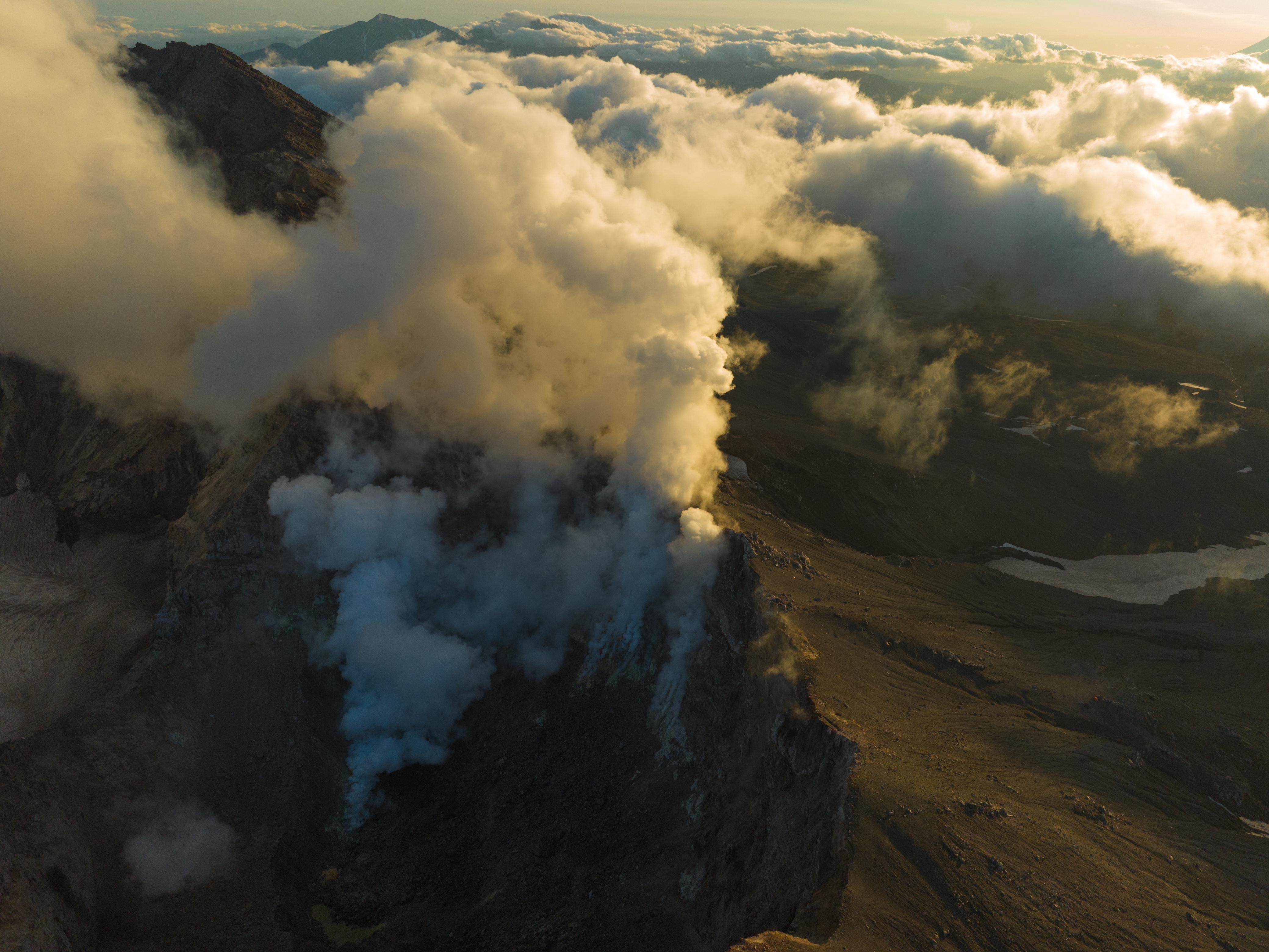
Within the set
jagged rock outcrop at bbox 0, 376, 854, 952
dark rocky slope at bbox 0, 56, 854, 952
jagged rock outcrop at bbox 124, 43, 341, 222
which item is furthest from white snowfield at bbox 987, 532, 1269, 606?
jagged rock outcrop at bbox 124, 43, 341, 222

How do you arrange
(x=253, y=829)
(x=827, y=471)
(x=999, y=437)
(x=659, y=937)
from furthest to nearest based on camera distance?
1. (x=999, y=437)
2. (x=827, y=471)
3. (x=253, y=829)
4. (x=659, y=937)

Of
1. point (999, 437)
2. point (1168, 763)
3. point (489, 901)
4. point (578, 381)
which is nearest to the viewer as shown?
point (489, 901)

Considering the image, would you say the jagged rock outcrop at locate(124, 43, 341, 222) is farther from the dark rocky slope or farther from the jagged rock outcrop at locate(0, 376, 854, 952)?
the jagged rock outcrop at locate(0, 376, 854, 952)

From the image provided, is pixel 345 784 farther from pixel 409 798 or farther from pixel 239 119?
pixel 239 119

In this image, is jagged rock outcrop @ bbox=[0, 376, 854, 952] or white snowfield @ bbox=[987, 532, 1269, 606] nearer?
jagged rock outcrop @ bbox=[0, 376, 854, 952]

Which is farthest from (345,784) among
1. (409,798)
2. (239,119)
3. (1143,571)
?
(239,119)

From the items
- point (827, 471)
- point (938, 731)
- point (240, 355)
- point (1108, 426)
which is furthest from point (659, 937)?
point (1108, 426)

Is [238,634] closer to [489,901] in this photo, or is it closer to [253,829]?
[253,829]
